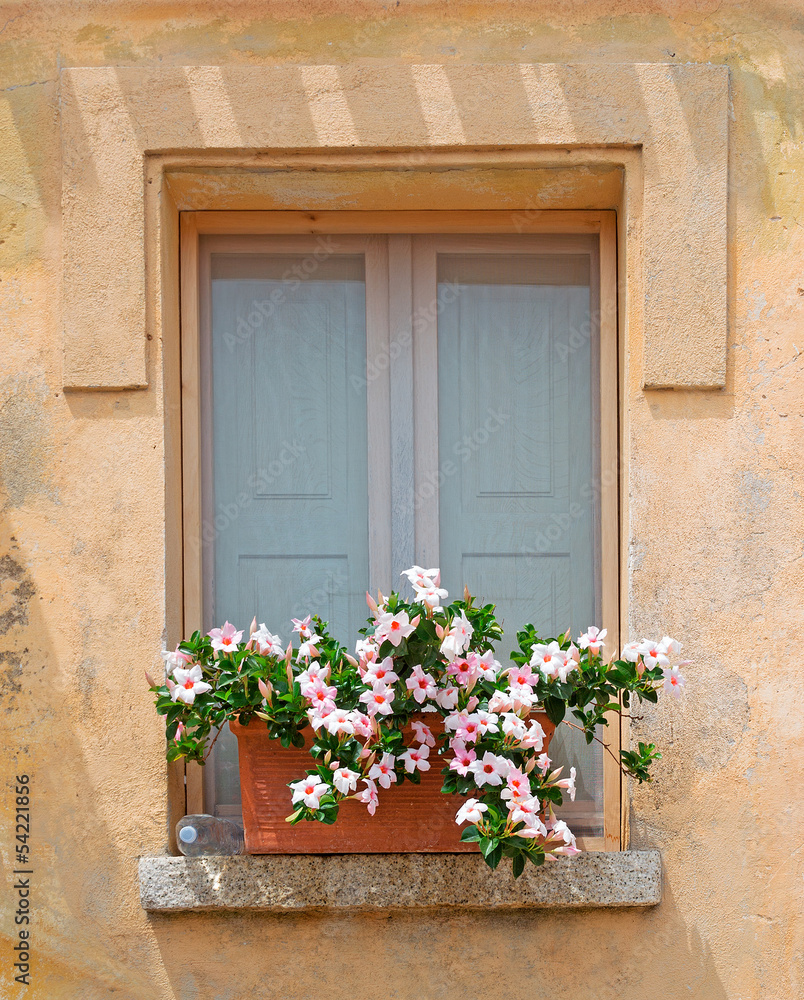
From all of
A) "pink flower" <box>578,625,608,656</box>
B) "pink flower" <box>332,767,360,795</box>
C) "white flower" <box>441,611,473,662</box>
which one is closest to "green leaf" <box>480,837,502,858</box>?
"pink flower" <box>332,767,360,795</box>

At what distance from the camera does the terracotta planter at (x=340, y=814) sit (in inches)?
107

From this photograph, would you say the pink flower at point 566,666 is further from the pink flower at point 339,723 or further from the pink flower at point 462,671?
the pink flower at point 339,723

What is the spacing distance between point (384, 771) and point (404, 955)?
0.72 m

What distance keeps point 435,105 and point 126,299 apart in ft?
3.66

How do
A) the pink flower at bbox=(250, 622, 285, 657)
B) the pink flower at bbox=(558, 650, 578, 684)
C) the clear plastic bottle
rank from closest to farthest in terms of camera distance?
the pink flower at bbox=(558, 650, 578, 684) < the pink flower at bbox=(250, 622, 285, 657) < the clear plastic bottle

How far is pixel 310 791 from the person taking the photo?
8.13 ft

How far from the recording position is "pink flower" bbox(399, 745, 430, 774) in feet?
8.40

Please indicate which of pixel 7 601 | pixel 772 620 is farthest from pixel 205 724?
pixel 772 620

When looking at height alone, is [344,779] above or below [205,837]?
above

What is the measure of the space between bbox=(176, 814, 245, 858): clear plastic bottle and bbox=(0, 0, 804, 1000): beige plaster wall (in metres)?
0.07

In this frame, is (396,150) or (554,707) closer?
(554,707)

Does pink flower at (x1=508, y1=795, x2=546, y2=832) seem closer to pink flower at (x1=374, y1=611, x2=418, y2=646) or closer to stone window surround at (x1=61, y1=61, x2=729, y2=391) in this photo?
pink flower at (x1=374, y1=611, x2=418, y2=646)

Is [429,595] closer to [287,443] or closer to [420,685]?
[420,685]

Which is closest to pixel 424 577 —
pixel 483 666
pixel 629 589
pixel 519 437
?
pixel 483 666
